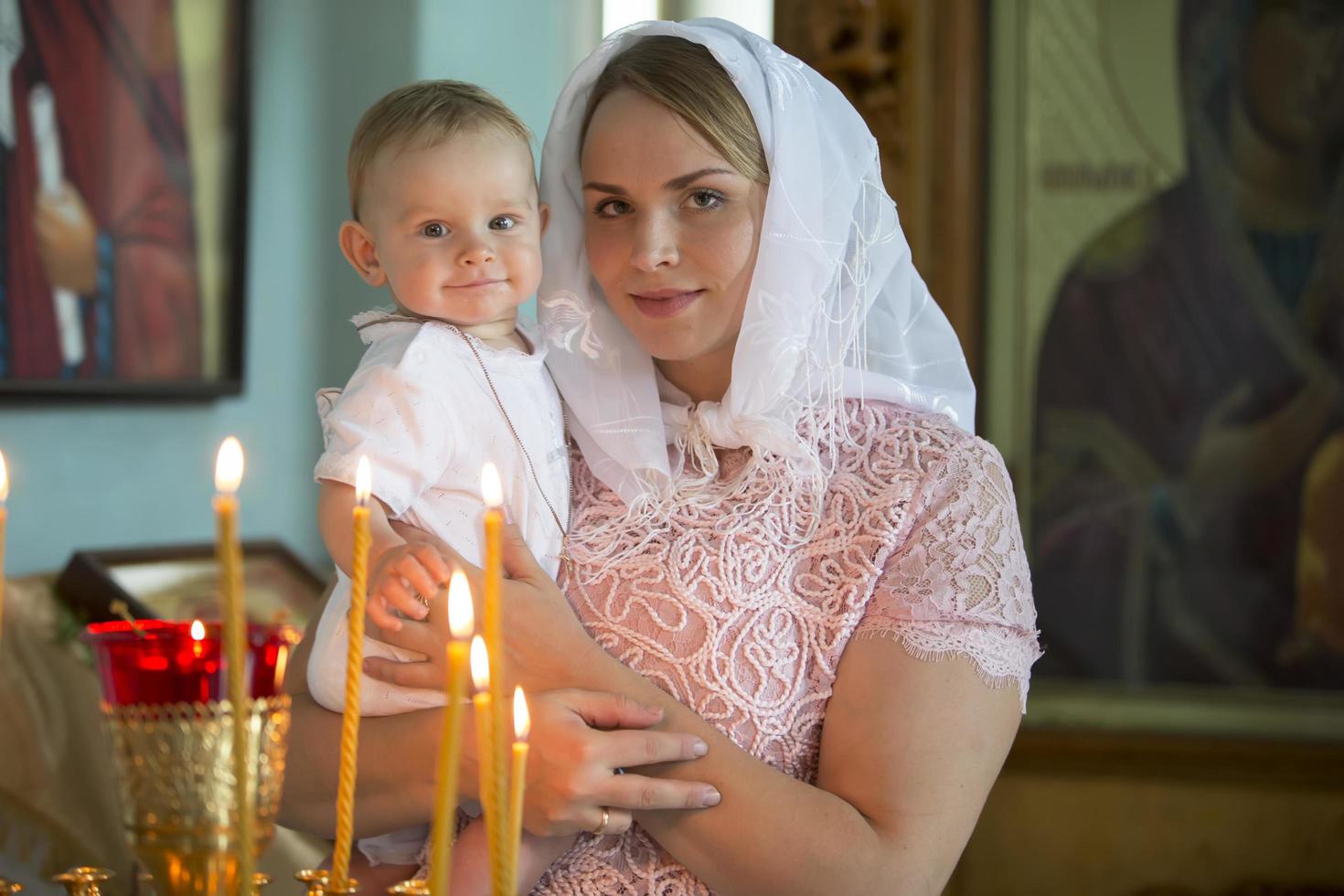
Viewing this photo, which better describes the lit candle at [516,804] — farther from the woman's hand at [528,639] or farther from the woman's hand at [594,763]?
the woman's hand at [528,639]

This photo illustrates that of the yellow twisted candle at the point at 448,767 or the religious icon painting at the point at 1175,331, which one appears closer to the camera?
the yellow twisted candle at the point at 448,767

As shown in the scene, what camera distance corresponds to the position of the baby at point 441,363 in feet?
5.41

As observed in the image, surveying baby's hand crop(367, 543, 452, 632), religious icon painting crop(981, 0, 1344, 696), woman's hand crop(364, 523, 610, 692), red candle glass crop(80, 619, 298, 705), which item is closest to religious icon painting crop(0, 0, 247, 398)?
woman's hand crop(364, 523, 610, 692)

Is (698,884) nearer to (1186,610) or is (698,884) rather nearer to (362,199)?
(362,199)

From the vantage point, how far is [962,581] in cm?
168

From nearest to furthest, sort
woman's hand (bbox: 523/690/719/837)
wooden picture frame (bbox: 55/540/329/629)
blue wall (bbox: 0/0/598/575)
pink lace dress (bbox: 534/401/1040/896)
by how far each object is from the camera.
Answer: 1. woman's hand (bbox: 523/690/719/837)
2. pink lace dress (bbox: 534/401/1040/896)
3. wooden picture frame (bbox: 55/540/329/629)
4. blue wall (bbox: 0/0/598/575)

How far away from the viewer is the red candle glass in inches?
31.5

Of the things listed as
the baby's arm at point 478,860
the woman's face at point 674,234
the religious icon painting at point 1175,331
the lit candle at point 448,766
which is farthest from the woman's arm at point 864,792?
the religious icon painting at point 1175,331

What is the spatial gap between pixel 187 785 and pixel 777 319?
119 centimetres

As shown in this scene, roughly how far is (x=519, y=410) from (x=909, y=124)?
6.67 feet

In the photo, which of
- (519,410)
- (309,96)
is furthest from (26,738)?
(309,96)

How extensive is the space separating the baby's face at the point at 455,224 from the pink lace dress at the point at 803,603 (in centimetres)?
36

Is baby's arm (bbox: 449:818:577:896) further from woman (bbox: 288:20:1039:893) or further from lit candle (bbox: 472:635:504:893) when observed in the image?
lit candle (bbox: 472:635:504:893)

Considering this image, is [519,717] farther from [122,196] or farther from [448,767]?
[122,196]
